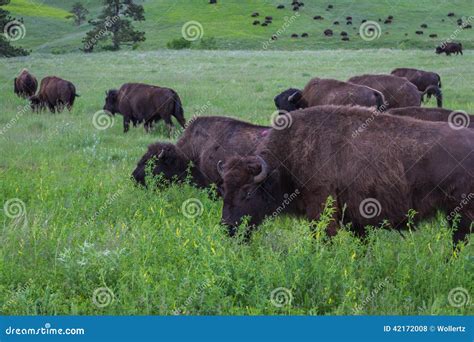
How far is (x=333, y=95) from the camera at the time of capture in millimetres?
13945

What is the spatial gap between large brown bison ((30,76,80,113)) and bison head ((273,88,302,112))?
7.98 metres

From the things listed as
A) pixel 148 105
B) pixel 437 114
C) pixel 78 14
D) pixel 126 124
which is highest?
pixel 437 114

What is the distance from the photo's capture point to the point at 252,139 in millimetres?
9469

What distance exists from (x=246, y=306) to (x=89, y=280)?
1.43 metres

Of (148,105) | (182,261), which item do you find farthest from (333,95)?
(182,261)

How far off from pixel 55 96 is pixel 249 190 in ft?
50.5

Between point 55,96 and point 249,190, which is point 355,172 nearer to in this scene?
point 249,190

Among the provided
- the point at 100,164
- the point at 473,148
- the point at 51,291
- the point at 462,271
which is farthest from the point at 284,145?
the point at 100,164

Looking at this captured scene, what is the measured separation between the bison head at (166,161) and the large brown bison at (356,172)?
3.36m

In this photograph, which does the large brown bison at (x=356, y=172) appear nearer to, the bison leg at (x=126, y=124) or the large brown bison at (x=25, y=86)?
the bison leg at (x=126, y=124)

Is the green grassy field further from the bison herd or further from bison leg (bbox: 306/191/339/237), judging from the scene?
the bison herd

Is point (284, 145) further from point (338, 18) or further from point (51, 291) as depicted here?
point (338, 18)

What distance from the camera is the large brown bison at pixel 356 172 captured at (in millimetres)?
6070

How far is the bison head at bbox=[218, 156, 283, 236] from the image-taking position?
6676 mm
